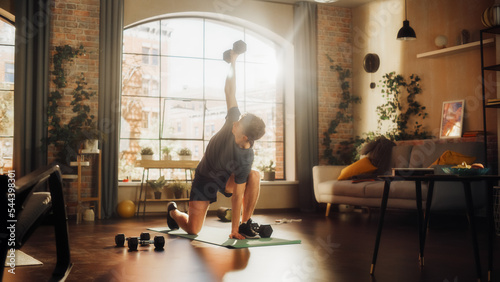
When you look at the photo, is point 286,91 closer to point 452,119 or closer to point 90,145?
point 452,119

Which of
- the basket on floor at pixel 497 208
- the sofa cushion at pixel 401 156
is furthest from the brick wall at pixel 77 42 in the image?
the basket on floor at pixel 497 208

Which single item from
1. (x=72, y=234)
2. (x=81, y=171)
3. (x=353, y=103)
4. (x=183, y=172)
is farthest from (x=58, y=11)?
(x=353, y=103)

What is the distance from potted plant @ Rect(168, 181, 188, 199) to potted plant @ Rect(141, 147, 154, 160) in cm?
48

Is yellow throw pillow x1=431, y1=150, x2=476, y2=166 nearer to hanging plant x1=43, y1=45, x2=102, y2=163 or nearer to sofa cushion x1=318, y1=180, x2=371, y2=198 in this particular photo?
sofa cushion x1=318, y1=180, x2=371, y2=198

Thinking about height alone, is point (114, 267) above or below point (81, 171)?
below

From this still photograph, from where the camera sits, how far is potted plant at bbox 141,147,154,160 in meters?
6.96

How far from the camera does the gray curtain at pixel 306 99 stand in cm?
786

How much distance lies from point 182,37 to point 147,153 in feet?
6.52

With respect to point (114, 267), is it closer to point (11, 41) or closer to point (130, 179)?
point (130, 179)

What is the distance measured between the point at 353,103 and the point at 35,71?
4.70 metres

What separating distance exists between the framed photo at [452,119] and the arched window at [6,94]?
222 inches

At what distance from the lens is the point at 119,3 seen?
6.99 meters

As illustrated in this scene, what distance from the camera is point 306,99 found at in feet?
26.1

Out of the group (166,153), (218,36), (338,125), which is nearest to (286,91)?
(338,125)
